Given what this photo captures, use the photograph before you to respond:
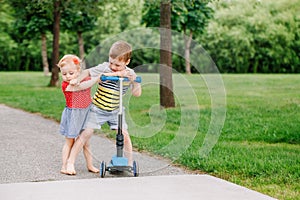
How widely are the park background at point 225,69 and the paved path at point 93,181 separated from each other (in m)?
0.37

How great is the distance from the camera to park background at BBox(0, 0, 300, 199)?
23.5 feet

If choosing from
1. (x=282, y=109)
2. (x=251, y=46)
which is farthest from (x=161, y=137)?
(x=251, y=46)

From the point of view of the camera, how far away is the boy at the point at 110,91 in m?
6.16

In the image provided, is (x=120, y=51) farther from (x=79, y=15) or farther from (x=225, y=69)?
(x=225, y=69)

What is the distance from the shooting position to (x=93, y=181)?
589 centimetres

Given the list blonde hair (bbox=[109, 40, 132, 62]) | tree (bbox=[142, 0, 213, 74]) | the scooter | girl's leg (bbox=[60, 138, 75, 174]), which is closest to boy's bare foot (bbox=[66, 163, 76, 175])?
girl's leg (bbox=[60, 138, 75, 174])

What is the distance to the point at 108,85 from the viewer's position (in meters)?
6.29

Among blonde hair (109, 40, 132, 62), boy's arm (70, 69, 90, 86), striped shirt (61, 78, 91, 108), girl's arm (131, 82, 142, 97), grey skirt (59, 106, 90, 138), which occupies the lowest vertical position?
grey skirt (59, 106, 90, 138)

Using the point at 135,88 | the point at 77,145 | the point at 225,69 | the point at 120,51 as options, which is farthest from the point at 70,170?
the point at 225,69

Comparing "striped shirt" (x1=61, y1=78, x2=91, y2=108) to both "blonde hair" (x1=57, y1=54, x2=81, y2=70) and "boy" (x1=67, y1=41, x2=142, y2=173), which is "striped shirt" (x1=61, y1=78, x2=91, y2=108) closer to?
"boy" (x1=67, y1=41, x2=142, y2=173)

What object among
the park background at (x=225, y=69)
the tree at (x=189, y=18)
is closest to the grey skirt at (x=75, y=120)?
the park background at (x=225, y=69)

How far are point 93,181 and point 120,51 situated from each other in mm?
1288

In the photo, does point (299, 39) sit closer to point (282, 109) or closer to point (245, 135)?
point (282, 109)

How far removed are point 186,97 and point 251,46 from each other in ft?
121
